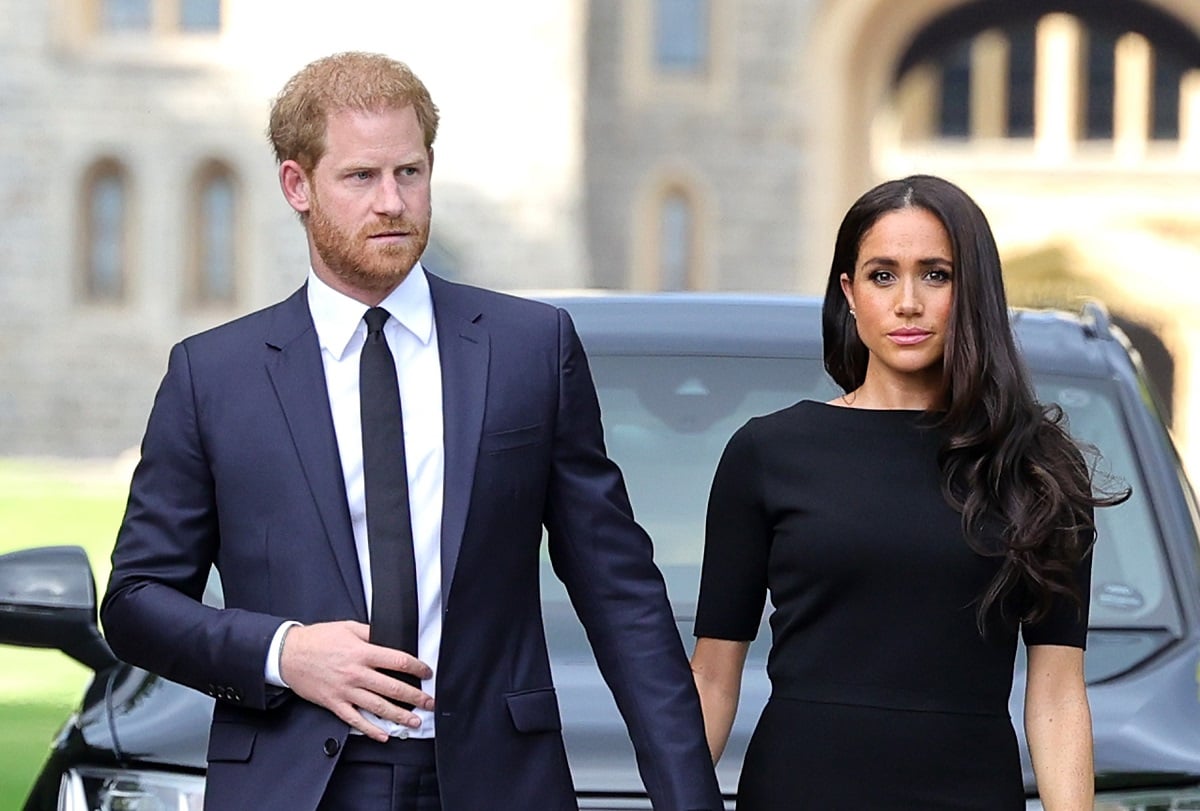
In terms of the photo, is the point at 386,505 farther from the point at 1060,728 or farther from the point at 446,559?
the point at 1060,728

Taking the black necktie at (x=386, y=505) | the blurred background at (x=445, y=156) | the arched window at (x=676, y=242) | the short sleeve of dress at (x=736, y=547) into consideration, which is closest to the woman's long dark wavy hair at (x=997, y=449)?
the short sleeve of dress at (x=736, y=547)

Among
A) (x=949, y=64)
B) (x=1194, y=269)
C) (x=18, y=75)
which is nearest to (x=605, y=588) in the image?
(x=18, y=75)

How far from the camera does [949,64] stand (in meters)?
42.7

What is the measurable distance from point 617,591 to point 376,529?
371 mm

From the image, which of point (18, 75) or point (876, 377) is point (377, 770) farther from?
point (18, 75)

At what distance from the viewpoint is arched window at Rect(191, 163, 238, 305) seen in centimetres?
3294

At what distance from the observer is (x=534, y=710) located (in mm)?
2936

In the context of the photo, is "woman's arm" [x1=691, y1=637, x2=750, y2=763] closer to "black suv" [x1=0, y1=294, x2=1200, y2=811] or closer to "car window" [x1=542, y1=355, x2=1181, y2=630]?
"black suv" [x1=0, y1=294, x2=1200, y2=811]

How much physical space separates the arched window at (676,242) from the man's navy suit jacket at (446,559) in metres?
30.6

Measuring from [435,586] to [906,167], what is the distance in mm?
38374

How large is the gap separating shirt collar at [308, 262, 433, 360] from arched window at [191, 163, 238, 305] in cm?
3035

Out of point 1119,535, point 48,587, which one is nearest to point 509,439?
point 48,587

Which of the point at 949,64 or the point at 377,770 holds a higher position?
the point at 949,64

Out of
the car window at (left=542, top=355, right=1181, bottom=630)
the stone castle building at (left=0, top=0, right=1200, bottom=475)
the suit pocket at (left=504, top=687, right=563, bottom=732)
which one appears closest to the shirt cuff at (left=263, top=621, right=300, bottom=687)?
the suit pocket at (left=504, top=687, right=563, bottom=732)
